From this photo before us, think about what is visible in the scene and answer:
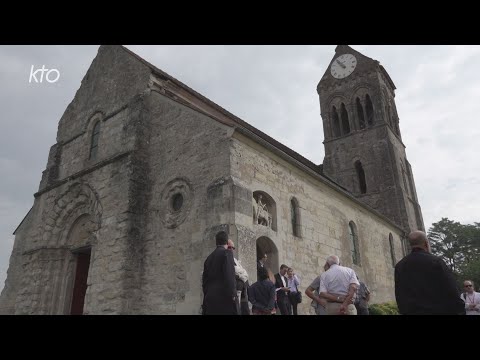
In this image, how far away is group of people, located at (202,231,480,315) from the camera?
3562 millimetres

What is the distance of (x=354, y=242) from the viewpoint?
15.5 m

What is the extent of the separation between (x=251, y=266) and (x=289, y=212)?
3102mm

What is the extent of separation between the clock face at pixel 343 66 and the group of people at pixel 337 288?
2541cm

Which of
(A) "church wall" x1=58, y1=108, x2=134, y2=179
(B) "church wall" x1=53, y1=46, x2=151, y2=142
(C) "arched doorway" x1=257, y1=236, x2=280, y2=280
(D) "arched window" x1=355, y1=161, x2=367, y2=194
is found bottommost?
(C) "arched doorway" x1=257, y1=236, x2=280, y2=280

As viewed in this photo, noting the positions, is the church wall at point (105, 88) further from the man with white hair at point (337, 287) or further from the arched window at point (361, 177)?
the arched window at point (361, 177)

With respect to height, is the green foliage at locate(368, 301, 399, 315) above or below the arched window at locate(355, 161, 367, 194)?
below

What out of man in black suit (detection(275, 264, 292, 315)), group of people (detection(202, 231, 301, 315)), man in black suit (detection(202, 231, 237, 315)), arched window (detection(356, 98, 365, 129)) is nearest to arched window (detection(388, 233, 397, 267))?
arched window (detection(356, 98, 365, 129))

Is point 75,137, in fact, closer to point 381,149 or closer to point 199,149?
point 199,149

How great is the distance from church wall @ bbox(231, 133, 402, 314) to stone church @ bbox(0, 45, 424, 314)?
0.05 meters

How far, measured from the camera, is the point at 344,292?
5.85 m

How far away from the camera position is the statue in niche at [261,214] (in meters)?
10.2

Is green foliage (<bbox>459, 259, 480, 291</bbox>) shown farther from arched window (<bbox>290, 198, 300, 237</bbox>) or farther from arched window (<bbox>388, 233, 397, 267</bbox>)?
arched window (<bbox>290, 198, 300, 237</bbox>)

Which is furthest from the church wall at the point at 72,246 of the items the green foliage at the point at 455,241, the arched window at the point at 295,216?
the green foliage at the point at 455,241
